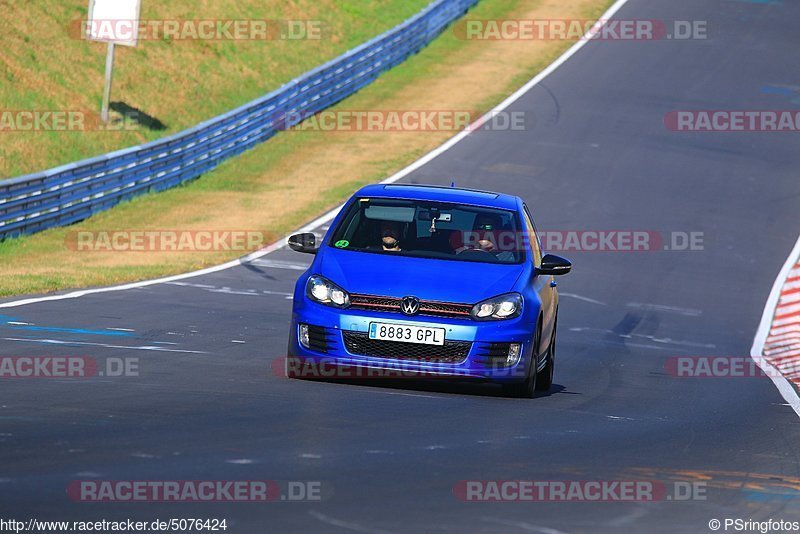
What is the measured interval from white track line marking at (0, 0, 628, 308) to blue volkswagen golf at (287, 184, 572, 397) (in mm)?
4801

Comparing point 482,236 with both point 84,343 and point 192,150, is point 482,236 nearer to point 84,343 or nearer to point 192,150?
point 84,343

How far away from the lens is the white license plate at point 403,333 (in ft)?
32.5

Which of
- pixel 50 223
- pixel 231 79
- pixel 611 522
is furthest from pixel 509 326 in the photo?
pixel 231 79

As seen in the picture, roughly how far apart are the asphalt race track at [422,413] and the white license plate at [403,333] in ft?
1.36

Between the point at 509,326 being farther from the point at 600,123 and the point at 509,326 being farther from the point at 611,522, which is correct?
the point at 600,123

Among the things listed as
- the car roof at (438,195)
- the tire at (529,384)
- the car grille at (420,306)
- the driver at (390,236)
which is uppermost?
the car roof at (438,195)

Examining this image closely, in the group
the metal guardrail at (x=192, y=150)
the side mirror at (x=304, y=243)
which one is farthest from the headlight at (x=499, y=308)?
the metal guardrail at (x=192, y=150)

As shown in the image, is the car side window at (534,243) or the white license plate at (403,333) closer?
the white license plate at (403,333)

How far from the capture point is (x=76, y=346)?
453 inches

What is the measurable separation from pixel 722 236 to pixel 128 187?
34.9 feet

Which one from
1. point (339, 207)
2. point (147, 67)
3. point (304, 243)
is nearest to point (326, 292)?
point (304, 243)

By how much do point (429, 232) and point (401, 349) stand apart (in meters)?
1.39

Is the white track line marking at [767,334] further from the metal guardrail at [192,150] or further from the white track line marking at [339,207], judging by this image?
the metal guardrail at [192,150]

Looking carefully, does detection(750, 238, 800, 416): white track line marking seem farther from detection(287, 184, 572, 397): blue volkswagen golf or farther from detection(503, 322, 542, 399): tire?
detection(287, 184, 572, 397): blue volkswagen golf
